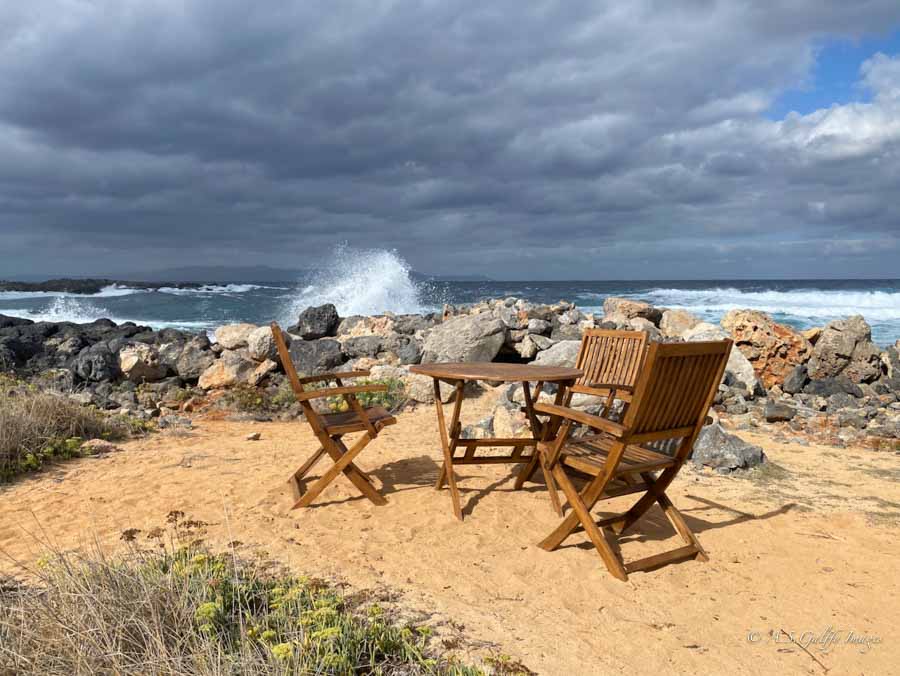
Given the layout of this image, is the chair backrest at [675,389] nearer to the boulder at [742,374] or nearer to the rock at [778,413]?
the rock at [778,413]

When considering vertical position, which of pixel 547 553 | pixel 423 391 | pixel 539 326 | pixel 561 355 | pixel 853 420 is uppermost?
pixel 539 326

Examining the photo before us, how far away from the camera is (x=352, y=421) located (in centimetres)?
524

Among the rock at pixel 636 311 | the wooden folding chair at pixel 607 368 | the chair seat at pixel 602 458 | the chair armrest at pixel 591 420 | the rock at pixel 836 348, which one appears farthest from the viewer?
the rock at pixel 636 311

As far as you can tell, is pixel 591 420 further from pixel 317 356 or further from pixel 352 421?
pixel 317 356

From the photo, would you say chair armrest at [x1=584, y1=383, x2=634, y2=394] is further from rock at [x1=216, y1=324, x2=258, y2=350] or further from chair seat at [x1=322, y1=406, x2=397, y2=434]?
rock at [x1=216, y1=324, x2=258, y2=350]

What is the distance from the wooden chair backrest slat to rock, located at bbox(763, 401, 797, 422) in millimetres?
5778

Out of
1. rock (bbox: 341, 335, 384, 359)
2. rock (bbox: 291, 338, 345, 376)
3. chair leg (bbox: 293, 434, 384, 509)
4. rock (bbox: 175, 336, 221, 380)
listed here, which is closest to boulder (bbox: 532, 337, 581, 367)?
rock (bbox: 341, 335, 384, 359)

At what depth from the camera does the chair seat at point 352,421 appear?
16.6 feet

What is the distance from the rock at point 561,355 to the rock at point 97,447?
19.1ft

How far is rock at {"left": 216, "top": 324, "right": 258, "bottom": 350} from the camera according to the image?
13.1 metres

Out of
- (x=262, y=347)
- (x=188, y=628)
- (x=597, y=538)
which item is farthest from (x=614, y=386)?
(x=262, y=347)

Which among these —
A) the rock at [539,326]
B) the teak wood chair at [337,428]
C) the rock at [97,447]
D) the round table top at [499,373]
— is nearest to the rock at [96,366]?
the rock at [97,447]

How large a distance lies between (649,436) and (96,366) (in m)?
11.4

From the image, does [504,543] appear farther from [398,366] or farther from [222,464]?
[398,366]
